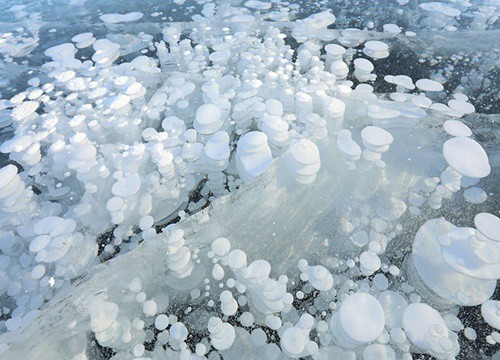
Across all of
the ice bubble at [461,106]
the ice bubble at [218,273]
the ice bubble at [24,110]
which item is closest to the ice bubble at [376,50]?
the ice bubble at [461,106]

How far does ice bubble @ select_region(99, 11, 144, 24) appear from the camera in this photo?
9.18ft

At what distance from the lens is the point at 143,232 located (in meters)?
1.27

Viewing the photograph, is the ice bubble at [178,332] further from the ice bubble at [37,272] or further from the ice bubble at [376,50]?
the ice bubble at [376,50]

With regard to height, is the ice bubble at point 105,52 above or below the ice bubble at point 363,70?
above

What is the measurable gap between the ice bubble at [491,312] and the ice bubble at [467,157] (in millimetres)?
476

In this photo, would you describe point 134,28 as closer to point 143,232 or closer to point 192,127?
point 192,127

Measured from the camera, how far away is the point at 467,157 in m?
1.33

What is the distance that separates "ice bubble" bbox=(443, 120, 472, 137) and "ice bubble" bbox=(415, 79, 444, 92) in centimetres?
43

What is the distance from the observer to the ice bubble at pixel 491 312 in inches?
40.9

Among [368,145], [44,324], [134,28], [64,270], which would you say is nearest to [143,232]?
[64,270]

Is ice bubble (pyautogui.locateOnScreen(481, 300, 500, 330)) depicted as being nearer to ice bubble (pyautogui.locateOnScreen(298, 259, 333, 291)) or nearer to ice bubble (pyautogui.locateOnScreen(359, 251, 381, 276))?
ice bubble (pyautogui.locateOnScreen(359, 251, 381, 276))


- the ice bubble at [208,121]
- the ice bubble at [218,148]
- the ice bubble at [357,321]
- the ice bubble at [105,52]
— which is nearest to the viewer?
the ice bubble at [357,321]

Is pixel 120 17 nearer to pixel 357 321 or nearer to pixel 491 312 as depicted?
pixel 357 321

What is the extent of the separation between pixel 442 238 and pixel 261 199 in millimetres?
667
